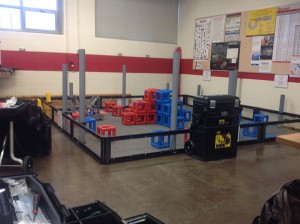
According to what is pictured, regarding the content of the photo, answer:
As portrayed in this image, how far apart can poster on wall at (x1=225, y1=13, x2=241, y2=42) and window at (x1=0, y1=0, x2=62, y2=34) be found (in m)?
4.54

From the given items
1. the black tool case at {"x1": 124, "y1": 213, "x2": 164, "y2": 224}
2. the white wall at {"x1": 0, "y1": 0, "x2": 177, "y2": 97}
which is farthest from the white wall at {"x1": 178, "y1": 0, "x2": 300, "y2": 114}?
the black tool case at {"x1": 124, "y1": 213, "x2": 164, "y2": 224}

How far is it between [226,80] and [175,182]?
5.26 meters

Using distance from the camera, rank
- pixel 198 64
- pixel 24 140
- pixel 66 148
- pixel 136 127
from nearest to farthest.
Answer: pixel 24 140 < pixel 66 148 < pixel 136 127 < pixel 198 64

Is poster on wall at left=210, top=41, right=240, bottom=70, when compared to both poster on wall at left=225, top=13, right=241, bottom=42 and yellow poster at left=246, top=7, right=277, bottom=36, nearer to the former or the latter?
poster on wall at left=225, top=13, right=241, bottom=42

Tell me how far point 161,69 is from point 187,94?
1187 mm

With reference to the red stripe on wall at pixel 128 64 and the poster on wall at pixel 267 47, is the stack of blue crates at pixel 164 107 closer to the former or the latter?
the poster on wall at pixel 267 47

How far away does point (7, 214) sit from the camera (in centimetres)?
165

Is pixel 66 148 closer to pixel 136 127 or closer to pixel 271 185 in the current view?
pixel 136 127

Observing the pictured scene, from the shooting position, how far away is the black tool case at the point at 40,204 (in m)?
1.75

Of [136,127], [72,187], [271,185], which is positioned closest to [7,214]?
[72,187]

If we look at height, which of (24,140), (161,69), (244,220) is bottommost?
(244,220)

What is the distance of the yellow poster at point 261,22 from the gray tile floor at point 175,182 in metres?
3.46

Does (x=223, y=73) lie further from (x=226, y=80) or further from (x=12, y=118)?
(x=12, y=118)

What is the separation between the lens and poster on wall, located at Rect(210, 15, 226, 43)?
801cm
